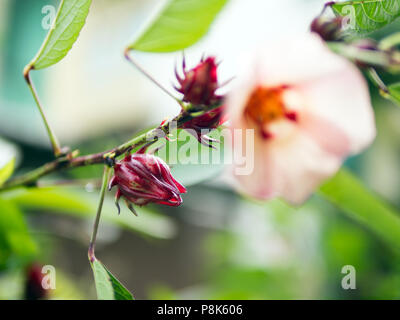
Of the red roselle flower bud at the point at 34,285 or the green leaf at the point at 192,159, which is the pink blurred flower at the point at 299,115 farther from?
the red roselle flower bud at the point at 34,285

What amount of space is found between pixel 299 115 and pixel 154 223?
1.87 ft

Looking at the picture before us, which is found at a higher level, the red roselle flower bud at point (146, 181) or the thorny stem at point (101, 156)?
the thorny stem at point (101, 156)

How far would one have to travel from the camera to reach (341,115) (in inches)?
10.9

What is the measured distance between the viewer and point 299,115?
306 millimetres

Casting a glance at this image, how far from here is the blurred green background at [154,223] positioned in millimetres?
750

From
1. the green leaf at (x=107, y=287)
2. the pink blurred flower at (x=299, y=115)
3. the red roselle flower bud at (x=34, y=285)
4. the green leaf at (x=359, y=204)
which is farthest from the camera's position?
the red roselle flower bud at (x=34, y=285)

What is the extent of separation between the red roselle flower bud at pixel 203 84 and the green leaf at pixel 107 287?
18 centimetres

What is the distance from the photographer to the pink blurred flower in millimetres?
262

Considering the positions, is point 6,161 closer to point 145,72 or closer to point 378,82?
point 145,72

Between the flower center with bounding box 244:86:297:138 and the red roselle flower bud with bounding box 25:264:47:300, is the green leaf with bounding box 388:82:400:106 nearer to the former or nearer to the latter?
the flower center with bounding box 244:86:297:138

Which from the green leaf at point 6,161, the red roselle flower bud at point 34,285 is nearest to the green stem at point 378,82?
the green leaf at point 6,161

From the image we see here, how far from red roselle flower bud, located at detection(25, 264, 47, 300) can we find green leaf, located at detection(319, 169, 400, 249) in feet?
1.70

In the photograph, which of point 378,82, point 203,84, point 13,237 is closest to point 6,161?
point 13,237

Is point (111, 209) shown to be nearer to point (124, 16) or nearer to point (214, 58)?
point (214, 58)
